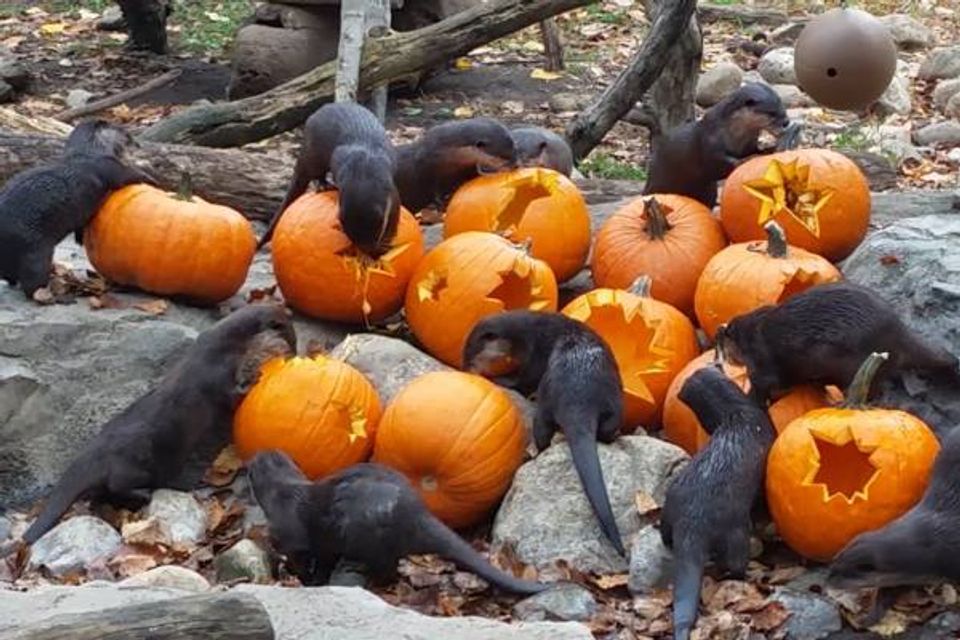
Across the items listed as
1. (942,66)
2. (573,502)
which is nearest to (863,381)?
(573,502)

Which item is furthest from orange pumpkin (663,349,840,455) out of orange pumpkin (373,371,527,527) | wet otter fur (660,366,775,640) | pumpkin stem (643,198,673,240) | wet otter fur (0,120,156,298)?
wet otter fur (0,120,156,298)

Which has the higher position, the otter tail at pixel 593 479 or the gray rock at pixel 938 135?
the otter tail at pixel 593 479

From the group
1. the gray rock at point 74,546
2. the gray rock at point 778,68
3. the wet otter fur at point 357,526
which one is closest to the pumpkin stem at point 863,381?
the wet otter fur at point 357,526

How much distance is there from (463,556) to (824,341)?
1.40 meters

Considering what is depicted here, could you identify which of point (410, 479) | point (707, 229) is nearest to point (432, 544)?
point (410, 479)

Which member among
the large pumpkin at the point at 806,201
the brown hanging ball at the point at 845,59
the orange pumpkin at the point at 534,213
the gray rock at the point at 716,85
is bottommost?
the gray rock at the point at 716,85

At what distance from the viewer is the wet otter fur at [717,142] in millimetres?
7023

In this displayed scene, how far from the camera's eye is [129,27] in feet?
49.7

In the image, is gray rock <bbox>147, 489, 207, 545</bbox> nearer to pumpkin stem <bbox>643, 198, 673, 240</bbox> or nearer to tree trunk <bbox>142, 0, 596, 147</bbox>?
pumpkin stem <bbox>643, 198, 673, 240</bbox>

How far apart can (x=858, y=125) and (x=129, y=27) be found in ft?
22.2

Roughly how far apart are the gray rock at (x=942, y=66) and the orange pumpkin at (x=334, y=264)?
30.1 ft

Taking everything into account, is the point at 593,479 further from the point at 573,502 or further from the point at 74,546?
the point at 74,546

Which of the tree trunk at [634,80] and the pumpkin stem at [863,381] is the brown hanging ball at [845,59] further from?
the pumpkin stem at [863,381]

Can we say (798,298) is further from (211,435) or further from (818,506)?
(211,435)
